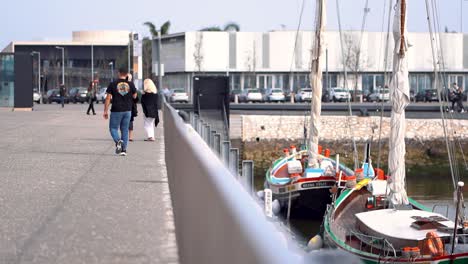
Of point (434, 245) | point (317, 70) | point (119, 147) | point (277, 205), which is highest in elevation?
point (317, 70)

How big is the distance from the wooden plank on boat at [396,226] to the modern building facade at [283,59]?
71604mm

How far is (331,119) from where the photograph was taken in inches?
2298

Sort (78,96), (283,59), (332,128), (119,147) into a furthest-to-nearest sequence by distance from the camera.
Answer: (283,59) < (78,96) < (332,128) < (119,147)

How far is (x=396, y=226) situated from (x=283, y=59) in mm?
80795

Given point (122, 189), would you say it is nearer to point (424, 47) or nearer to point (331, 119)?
point (331, 119)

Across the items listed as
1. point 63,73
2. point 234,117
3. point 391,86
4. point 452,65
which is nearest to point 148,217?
point 391,86

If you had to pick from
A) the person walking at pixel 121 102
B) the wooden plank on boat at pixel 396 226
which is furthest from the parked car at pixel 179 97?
the wooden plank on boat at pixel 396 226

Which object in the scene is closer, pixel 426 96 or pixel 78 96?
pixel 426 96

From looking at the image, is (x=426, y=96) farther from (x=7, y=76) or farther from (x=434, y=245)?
(x=434, y=245)

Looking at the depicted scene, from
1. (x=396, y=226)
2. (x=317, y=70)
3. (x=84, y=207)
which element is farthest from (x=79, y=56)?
(x=84, y=207)

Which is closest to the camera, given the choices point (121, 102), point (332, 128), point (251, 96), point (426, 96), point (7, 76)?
point (121, 102)

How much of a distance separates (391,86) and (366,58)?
243 ft

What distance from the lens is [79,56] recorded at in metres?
135

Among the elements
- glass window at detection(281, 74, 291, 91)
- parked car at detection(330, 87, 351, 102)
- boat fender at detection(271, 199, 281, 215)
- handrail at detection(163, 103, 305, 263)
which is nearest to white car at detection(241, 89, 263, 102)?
parked car at detection(330, 87, 351, 102)
